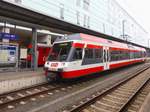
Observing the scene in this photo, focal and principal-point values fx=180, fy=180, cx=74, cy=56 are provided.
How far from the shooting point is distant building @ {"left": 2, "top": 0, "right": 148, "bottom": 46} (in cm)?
3521

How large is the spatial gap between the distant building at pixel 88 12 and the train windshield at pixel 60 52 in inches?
654

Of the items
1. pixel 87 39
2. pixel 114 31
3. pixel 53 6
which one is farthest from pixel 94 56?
pixel 114 31

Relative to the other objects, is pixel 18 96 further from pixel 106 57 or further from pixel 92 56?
pixel 106 57

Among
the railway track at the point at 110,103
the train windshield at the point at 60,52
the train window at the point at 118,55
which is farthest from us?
the train window at the point at 118,55

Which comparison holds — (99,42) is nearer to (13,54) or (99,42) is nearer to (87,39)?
(87,39)

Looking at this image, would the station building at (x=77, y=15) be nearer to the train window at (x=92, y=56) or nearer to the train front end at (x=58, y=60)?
the train window at (x=92, y=56)

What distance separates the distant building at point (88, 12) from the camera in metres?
35.2

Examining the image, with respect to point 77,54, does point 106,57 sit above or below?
below

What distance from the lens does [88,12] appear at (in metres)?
49.3

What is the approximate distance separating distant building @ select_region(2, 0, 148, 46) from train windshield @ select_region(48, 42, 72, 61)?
54.5 ft

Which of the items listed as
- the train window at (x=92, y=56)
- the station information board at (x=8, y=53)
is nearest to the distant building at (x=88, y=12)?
the station information board at (x=8, y=53)

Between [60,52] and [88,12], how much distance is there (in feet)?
132

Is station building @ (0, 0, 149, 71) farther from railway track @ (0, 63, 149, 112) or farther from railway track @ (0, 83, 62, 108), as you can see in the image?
railway track @ (0, 83, 62, 108)

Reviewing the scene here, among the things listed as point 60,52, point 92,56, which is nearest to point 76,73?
point 60,52
